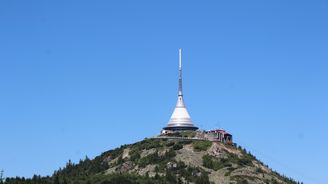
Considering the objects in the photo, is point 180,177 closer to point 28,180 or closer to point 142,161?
point 142,161

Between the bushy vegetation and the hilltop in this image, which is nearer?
the hilltop

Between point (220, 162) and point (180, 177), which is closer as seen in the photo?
point (180, 177)

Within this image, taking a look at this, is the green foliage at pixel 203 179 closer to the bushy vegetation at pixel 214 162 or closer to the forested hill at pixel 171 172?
the forested hill at pixel 171 172

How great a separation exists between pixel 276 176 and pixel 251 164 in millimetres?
8138

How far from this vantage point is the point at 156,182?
6481 inches

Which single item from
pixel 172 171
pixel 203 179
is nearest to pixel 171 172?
pixel 172 171

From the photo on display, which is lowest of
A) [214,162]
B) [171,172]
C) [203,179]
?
[203,179]

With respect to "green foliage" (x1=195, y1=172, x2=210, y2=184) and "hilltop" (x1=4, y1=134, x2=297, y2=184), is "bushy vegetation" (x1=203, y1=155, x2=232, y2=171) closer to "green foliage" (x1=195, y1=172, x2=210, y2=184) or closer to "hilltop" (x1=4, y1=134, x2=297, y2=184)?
"hilltop" (x1=4, y1=134, x2=297, y2=184)

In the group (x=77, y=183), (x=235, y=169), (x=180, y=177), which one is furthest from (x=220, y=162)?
(x=77, y=183)

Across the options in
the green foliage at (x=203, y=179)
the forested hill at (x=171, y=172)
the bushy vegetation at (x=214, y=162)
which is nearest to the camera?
the forested hill at (x=171, y=172)

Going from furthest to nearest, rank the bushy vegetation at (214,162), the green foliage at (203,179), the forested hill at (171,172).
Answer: the bushy vegetation at (214,162), the green foliage at (203,179), the forested hill at (171,172)

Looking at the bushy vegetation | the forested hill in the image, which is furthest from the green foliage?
the bushy vegetation

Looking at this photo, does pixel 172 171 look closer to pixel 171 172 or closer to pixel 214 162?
pixel 171 172

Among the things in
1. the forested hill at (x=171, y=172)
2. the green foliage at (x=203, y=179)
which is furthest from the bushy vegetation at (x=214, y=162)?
the green foliage at (x=203, y=179)
